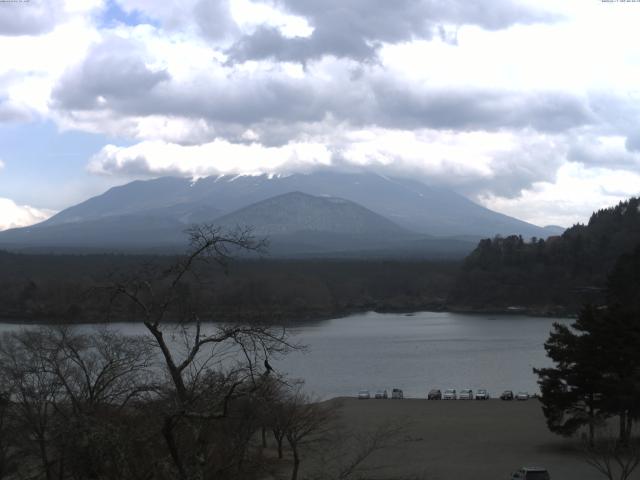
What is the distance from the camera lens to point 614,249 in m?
66.9

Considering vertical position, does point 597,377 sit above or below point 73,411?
below

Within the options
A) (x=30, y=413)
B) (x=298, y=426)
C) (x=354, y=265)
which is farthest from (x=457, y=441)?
(x=354, y=265)

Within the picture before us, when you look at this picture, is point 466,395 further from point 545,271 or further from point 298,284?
point 545,271

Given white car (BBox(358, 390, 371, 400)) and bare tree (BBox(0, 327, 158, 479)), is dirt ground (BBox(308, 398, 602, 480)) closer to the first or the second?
white car (BBox(358, 390, 371, 400))

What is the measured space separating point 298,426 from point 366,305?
2092 inches

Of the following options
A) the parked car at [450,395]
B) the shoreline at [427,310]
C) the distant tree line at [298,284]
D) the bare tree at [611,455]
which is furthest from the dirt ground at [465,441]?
the shoreline at [427,310]

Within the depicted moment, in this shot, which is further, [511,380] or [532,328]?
[532,328]

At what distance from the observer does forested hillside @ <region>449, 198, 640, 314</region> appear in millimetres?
62000

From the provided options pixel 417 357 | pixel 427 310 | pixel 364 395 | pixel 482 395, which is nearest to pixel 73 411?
pixel 364 395

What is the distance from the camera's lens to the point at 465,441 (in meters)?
16.0

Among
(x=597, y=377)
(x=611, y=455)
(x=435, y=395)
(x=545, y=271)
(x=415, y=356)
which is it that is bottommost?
(x=435, y=395)

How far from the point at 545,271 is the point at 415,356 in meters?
36.5

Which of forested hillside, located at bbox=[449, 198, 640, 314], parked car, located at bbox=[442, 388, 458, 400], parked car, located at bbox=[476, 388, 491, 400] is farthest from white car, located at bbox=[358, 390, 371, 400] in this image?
forested hillside, located at bbox=[449, 198, 640, 314]

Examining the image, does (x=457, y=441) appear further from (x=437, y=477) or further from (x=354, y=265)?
(x=354, y=265)
